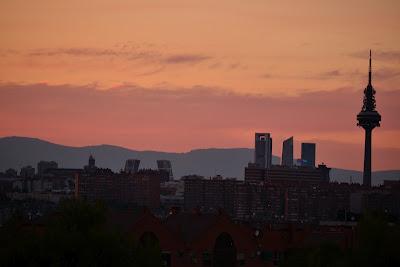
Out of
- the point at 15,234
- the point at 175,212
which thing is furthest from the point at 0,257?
the point at 175,212

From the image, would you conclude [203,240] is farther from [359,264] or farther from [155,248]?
[359,264]

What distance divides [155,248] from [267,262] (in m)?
21.7

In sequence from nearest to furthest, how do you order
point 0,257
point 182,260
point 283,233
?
point 0,257
point 182,260
point 283,233

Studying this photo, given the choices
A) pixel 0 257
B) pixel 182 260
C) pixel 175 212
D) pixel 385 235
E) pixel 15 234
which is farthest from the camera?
pixel 175 212

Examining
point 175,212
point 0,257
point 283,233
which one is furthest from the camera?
point 175,212

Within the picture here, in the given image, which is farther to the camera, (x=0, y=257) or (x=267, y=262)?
(x=267, y=262)

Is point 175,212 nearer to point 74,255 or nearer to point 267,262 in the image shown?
point 267,262

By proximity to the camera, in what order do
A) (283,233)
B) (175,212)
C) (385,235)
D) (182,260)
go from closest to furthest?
(385,235)
(182,260)
(283,233)
(175,212)

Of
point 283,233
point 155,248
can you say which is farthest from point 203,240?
point 155,248

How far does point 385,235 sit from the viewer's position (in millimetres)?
66500

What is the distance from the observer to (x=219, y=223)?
93375mm

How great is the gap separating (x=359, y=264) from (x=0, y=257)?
57.4ft

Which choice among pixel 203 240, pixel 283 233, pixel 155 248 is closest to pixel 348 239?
pixel 283 233

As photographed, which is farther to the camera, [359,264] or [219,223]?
[219,223]
